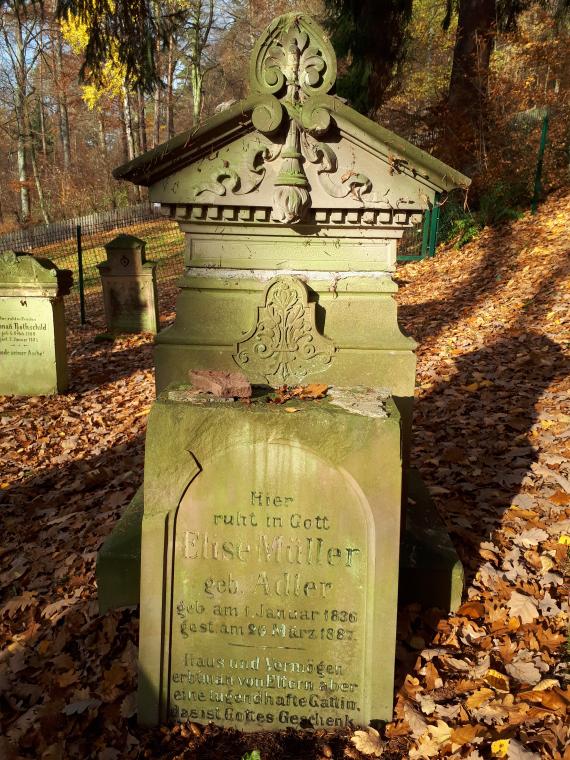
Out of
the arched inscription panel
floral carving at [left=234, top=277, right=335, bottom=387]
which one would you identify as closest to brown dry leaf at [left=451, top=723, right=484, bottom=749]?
the arched inscription panel

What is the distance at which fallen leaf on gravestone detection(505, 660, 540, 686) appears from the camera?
7.90ft

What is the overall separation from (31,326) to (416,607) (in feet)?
20.6

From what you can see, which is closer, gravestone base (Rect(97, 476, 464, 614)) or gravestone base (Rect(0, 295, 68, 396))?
gravestone base (Rect(97, 476, 464, 614))

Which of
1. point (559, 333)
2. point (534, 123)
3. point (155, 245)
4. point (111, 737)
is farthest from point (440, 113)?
point (111, 737)

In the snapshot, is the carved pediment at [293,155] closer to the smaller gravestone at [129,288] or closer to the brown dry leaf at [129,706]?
the brown dry leaf at [129,706]

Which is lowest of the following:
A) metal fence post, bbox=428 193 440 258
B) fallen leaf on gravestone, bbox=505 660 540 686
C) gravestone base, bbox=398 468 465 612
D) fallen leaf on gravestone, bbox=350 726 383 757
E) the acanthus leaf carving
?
fallen leaf on gravestone, bbox=350 726 383 757

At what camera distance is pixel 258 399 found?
241 centimetres

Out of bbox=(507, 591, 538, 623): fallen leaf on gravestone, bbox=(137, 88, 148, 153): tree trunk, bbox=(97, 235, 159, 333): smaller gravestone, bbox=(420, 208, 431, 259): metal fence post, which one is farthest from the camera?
bbox=(137, 88, 148, 153): tree trunk

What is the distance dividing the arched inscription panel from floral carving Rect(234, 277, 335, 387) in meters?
1.31

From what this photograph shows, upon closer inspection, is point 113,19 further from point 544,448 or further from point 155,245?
point 155,245

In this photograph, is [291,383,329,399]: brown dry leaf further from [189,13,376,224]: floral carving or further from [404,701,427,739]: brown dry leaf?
[404,701,427,739]: brown dry leaf

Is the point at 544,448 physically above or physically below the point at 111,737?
above

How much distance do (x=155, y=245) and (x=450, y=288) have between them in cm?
1272

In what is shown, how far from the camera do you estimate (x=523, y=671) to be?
96.7 inches
